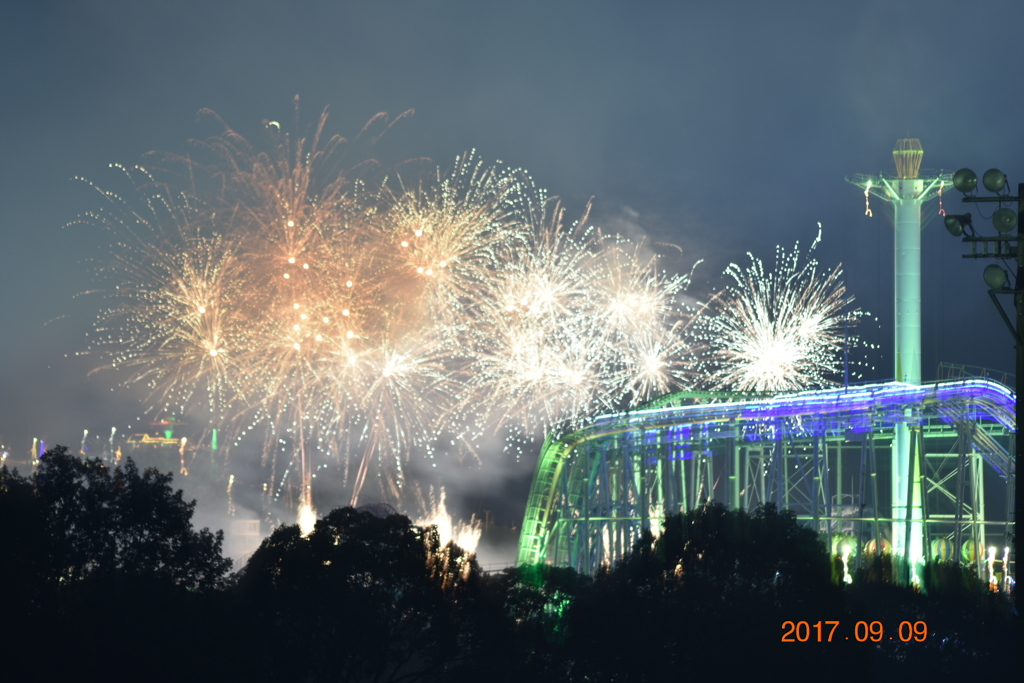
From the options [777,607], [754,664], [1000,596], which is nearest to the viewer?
[754,664]

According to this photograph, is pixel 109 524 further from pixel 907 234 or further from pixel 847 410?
pixel 907 234

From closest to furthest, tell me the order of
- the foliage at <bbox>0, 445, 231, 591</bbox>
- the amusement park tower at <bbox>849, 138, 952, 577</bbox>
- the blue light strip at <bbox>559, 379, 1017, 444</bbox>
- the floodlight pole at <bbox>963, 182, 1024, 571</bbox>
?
the floodlight pole at <bbox>963, 182, 1024, 571</bbox>
the foliage at <bbox>0, 445, 231, 591</bbox>
the blue light strip at <bbox>559, 379, 1017, 444</bbox>
the amusement park tower at <bbox>849, 138, 952, 577</bbox>

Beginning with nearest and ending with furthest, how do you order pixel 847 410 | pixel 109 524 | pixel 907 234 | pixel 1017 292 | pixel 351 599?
pixel 1017 292
pixel 109 524
pixel 351 599
pixel 847 410
pixel 907 234

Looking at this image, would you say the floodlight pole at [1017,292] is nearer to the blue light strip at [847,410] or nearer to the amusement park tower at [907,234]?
the blue light strip at [847,410]

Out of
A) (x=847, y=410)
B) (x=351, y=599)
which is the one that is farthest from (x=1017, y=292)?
(x=847, y=410)

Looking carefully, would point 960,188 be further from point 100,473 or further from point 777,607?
point 100,473

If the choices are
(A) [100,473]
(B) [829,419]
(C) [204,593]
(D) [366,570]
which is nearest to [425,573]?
(D) [366,570]

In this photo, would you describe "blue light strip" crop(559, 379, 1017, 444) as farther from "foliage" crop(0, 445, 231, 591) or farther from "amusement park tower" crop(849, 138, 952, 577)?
Result: "foliage" crop(0, 445, 231, 591)

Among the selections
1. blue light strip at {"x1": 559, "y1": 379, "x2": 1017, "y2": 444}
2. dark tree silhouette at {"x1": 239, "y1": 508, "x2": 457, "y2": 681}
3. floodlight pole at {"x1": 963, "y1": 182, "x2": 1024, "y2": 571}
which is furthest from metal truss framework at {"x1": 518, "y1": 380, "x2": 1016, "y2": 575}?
floodlight pole at {"x1": 963, "y1": 182, "x2": 1024, "y2": 571}
